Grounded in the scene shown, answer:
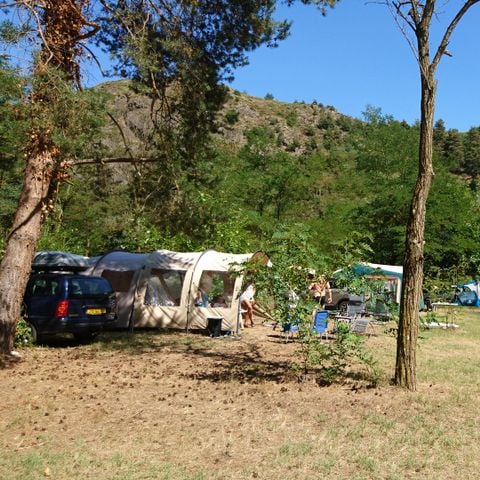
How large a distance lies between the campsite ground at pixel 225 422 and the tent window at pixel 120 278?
190 inches

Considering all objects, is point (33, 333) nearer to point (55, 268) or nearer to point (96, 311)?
point (96, 311)

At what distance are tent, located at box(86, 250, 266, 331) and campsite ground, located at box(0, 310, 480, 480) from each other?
4284 mm

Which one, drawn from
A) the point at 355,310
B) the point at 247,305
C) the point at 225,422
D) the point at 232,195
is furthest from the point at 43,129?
the point at 232,195

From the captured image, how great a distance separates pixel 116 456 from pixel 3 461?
38.4 inches

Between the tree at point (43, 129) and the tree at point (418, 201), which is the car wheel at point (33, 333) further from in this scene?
the tree at point (418, 201)

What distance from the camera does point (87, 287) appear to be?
1200 centimetres

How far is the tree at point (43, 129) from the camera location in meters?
8.35

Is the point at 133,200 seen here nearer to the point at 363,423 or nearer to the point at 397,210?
the point at 363,423

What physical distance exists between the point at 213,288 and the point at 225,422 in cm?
852

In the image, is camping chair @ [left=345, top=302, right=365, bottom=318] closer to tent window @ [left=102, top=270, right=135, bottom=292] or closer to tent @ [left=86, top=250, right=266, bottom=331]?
tent @ [left=86, top=250, right=266, bottom=331]

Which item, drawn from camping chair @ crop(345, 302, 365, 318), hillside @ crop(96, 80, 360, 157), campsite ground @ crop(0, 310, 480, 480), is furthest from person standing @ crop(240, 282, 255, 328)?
hillside @ crop(96, 80, 360, 157)

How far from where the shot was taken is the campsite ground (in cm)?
473

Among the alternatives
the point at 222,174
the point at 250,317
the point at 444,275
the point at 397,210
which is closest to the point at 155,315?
the point at 250,317

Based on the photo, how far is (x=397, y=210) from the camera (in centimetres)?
2852
